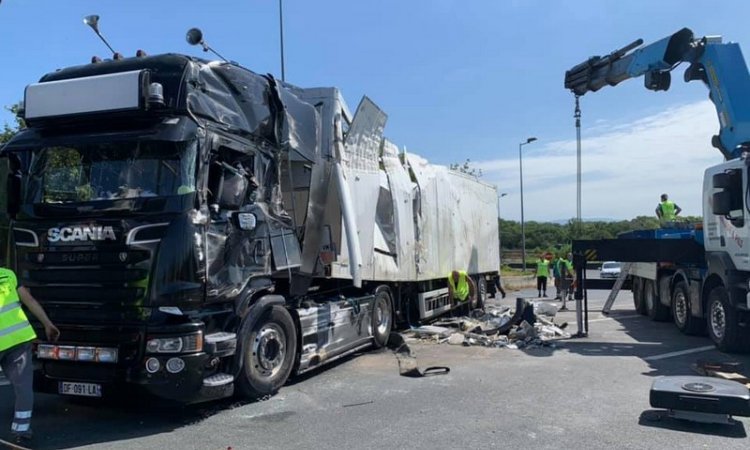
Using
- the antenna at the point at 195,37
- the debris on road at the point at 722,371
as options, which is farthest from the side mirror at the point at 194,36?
the debris on road at the point at 722,371

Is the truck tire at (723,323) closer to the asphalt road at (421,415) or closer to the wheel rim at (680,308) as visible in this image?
the asphalt road at (421,415)

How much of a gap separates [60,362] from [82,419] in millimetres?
724

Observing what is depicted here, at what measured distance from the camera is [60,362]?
220 inches

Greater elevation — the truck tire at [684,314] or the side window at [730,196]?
the side window at [730,196]

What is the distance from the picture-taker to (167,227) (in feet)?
17.9

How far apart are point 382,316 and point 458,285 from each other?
390 cm

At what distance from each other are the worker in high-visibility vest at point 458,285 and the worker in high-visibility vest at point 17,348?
9399mm

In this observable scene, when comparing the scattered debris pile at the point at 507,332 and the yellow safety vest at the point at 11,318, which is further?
the scattered debris pile at the point at 507,332

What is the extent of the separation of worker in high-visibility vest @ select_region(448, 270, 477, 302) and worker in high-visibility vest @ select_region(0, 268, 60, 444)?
9399 mm

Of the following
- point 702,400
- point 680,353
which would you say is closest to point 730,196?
point 680,353

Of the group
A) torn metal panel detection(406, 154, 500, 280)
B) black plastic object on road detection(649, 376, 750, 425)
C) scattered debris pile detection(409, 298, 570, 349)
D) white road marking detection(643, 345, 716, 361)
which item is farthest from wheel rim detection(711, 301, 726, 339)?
torn metal panel detection(406, 154, 500, 280)

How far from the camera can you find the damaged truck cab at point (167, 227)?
542cm

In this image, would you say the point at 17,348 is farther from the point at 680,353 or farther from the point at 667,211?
the point at 667,211

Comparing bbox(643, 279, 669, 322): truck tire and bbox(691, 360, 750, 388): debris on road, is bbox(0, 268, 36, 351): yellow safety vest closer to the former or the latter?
bbox(691, 360, 750, 388): debris on road
